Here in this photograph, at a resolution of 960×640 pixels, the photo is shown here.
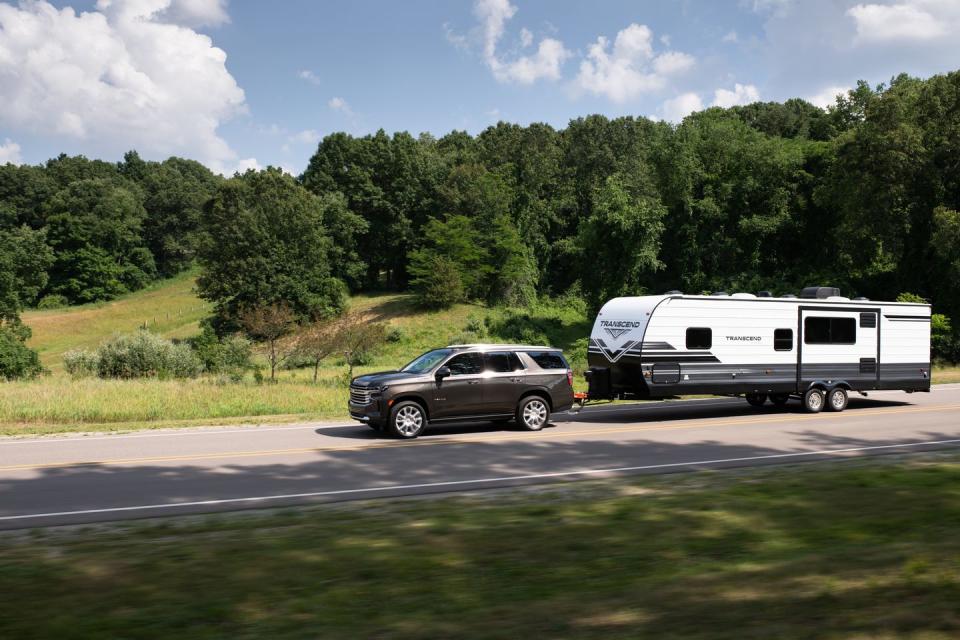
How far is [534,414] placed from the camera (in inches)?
655

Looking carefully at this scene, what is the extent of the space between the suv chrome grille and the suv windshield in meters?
1.10

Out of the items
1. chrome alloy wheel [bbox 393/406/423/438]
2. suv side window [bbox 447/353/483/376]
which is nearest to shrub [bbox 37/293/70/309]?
suv side window [bbox 447/353/483/376]

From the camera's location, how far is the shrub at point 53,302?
85.3 meters

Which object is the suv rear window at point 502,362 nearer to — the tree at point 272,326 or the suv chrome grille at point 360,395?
the suv chrome grille at point 360,395

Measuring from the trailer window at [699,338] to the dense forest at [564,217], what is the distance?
29256 mm

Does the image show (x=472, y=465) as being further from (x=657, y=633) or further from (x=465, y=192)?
(x=465, y=192)

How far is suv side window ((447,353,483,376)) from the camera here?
16.1 m

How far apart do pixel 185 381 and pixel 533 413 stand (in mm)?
15446

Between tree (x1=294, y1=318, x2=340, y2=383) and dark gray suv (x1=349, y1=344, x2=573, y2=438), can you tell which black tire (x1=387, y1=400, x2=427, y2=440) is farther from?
tree (x1=294, y1=318, x2=340, y2=383)

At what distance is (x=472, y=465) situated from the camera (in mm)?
12219

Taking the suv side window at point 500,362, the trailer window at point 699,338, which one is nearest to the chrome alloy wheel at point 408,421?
the suv side window at point 500,362

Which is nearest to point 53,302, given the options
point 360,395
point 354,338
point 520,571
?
point 354,338

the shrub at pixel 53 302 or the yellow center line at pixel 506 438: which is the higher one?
the shrub at pixel 53 302

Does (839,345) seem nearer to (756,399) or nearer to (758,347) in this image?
(756,399)
